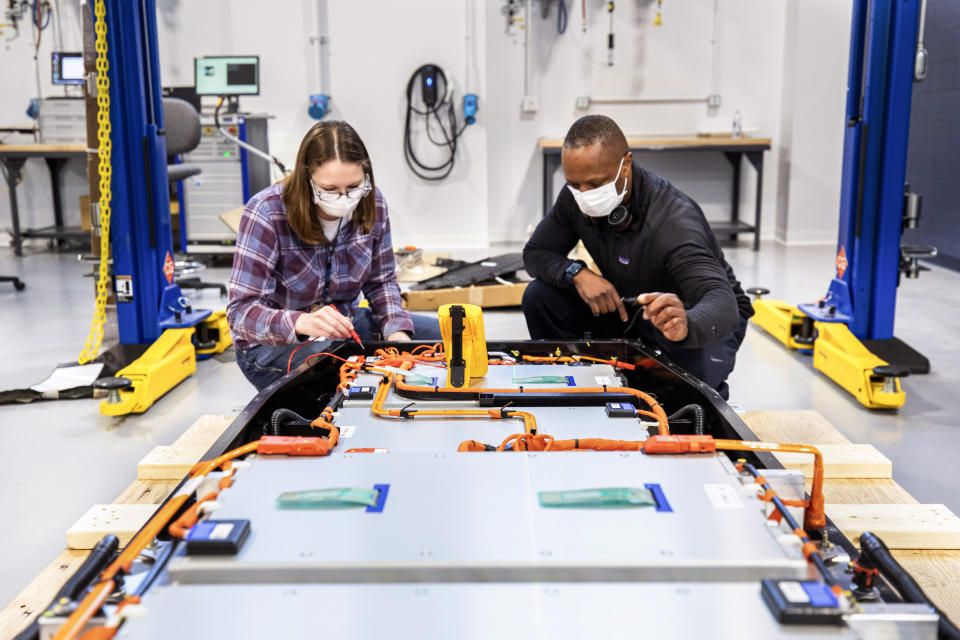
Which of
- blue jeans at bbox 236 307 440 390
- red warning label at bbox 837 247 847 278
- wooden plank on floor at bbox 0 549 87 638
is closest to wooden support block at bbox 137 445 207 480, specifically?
blue jeans at bbox 236 307 440 390

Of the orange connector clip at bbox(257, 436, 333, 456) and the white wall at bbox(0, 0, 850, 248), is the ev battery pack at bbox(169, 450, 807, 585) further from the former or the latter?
the white wall at bbox(0, 0, 850, 248)

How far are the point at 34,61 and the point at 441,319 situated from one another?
6.26 metres

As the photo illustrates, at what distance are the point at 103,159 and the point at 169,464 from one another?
1446mm

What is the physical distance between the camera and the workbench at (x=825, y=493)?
163 centimetres

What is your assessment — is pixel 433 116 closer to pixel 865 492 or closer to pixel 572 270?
pixel 572 270

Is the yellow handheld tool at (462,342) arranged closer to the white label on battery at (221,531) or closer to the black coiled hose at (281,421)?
the black coiled hose at (281,421)

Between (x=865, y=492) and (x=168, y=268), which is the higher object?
(x=168, y=268)

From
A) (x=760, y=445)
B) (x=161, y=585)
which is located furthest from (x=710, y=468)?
(x=161, y=585)

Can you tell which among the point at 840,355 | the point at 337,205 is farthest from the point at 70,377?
the point at 840,355

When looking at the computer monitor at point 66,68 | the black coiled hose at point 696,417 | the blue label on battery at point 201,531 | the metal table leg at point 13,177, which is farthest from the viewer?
the metal table leg at point 13,177

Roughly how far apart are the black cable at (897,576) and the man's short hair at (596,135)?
4.27 ft

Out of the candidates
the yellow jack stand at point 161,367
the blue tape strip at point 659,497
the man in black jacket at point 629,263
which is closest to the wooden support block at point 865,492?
the man in black jacket at point 629,263

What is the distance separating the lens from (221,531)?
989 millimetres

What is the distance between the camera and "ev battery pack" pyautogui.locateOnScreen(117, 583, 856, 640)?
87 centimetres
